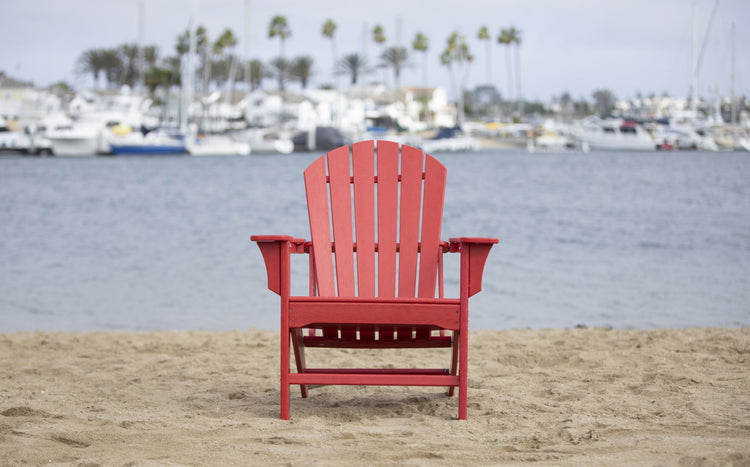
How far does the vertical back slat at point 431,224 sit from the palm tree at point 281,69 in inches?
2833

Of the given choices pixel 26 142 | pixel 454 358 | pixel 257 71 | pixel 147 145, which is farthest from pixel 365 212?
pixel 257 71

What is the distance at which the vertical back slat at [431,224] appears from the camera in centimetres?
344

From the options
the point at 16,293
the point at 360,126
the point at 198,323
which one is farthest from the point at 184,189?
the point at 360,126

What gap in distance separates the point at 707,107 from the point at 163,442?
65280 mm

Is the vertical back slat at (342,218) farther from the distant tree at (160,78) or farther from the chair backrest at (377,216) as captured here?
the distant tree at (160,78)

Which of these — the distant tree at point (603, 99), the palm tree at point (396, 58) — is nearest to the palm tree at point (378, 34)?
the palm tree at point (396, 58)

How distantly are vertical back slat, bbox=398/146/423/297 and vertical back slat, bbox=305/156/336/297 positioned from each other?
1.09 ft

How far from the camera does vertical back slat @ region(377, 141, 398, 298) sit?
354 centimetres

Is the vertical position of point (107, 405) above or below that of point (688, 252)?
above

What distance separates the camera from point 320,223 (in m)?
3.50

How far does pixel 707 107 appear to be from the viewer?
6131 centimetres

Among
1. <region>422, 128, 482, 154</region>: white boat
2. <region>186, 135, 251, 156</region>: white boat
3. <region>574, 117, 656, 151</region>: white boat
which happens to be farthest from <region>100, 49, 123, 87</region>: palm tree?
<region>574, 117, 656, 151</region>: white boat

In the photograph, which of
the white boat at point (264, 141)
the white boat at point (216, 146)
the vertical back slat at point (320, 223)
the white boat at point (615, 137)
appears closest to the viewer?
the vertical back slat at point (320, 223)

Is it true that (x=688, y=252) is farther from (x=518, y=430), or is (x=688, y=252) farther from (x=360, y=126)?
(x=360, y=126)
